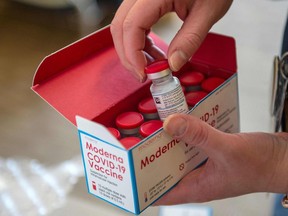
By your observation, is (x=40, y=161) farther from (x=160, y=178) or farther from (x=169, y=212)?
(x=160, y=178)

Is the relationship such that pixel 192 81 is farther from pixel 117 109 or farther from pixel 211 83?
pixel 117 109

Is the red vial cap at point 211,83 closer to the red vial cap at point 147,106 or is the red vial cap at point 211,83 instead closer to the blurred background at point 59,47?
the red vial cap at point 147,106

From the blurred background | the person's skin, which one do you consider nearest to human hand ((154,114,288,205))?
the person's skin

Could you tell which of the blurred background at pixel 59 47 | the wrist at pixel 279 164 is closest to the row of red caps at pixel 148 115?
the wrist at pixel 279 164

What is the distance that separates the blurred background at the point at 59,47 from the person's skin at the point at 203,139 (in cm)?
30

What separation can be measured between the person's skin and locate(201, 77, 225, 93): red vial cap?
93 mm

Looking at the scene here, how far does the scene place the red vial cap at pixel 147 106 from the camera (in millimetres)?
764

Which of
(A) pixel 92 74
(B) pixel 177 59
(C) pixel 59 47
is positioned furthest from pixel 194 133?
(C) pixel 59 47

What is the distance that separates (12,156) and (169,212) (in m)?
0.48

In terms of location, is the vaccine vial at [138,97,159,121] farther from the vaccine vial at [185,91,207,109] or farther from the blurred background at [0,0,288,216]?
the blurred background at [0,0,288,216]

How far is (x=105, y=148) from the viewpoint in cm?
64

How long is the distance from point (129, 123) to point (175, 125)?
0.38 ft

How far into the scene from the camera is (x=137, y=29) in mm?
752

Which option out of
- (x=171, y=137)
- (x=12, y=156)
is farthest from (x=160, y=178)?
(x=12, y=156)
